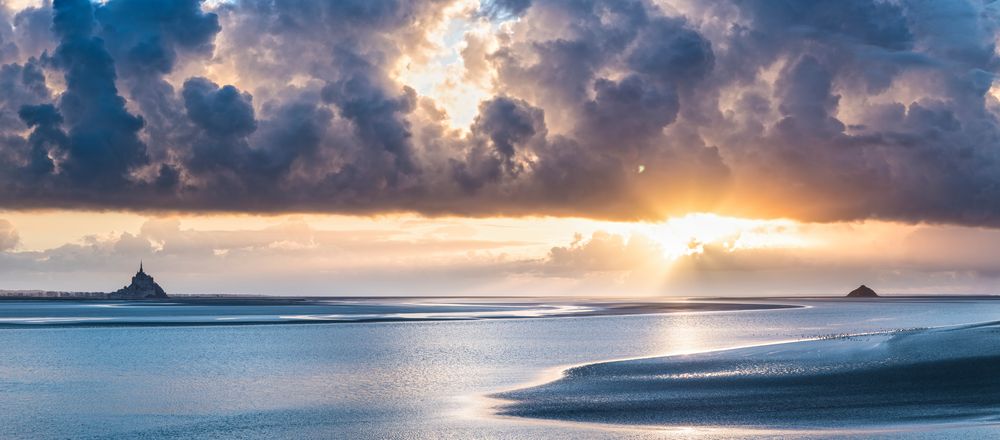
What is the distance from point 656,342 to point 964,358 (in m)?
40.3

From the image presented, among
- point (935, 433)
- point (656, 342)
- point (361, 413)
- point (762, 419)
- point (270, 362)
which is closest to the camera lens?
point (935, 433)

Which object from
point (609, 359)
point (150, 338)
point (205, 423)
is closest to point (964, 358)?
point (609, 359)

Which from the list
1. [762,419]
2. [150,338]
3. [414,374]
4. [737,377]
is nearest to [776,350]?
[737,377]

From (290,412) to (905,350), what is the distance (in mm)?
36752

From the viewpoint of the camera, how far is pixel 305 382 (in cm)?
5441

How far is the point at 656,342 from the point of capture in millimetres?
89500

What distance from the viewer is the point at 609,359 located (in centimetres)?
6862

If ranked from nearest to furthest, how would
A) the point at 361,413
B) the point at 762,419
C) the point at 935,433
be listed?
the point at 935,433 → the point at 762,419 → the point at 361,413

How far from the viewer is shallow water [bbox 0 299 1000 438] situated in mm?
36031

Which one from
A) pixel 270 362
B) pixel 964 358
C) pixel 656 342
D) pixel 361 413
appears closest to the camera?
pixel 361 413

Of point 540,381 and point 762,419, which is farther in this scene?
point 540,381

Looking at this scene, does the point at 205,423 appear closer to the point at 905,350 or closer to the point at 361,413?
the point at 361,413

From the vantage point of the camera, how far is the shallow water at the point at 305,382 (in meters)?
36.0

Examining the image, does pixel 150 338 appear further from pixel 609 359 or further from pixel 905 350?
pixel 905 350
